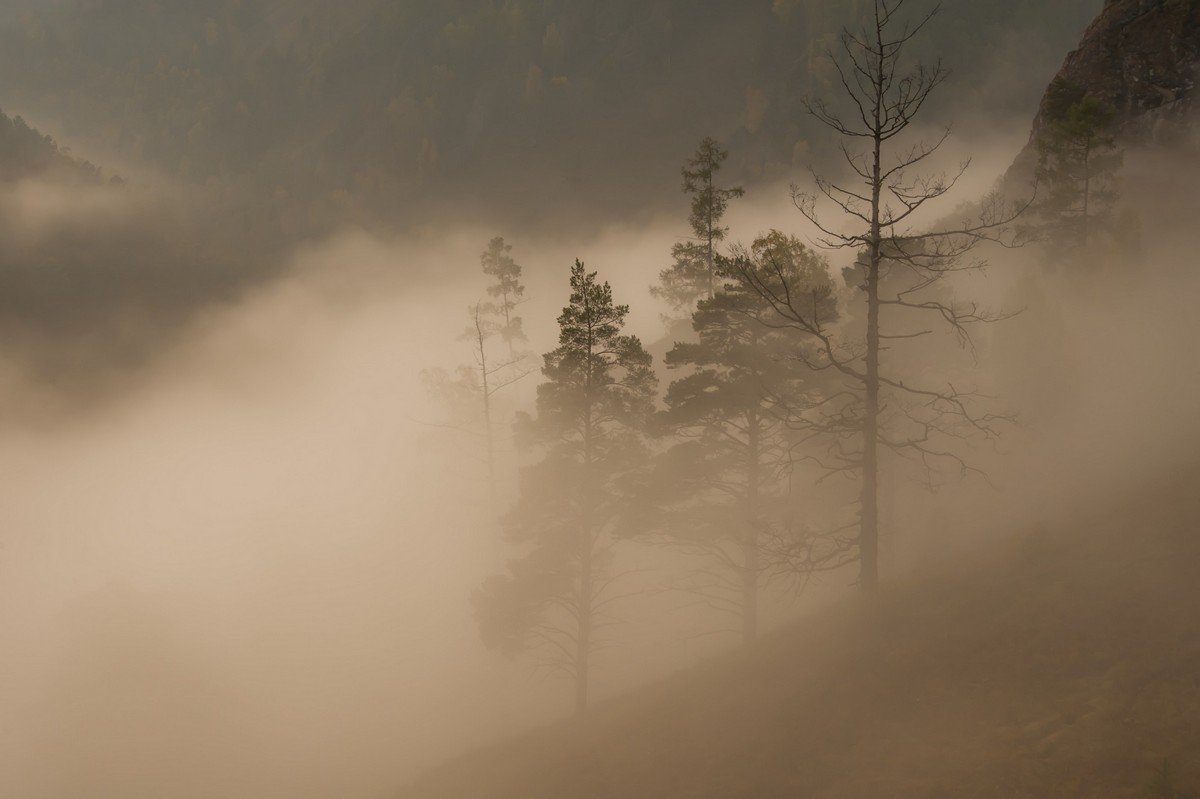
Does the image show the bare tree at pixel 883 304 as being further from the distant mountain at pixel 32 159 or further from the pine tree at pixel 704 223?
the distant mountain at pixel 32 159

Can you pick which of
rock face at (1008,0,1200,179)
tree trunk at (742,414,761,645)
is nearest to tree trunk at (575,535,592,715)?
tree trunk at (742,414,761,645)

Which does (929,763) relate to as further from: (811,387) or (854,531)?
(854,531)

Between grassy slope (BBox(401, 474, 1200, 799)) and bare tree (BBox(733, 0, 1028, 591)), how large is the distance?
2.12 meters

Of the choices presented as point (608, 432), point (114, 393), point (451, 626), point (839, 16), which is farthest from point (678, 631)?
point (839, 16)

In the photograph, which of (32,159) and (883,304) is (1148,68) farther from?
(32,159)

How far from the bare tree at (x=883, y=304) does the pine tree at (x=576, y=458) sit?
14.7 ft

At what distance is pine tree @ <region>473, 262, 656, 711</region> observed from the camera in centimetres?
2083

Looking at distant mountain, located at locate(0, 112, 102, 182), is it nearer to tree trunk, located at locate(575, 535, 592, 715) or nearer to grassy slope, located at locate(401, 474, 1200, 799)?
tree trunk, located at locate(575, 535, 592, 715)

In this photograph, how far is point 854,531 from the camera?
2848 centimetres

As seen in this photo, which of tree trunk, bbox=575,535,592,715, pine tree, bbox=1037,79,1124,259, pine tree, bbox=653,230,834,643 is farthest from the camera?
pine tree, bbox=1037,79,1124,259

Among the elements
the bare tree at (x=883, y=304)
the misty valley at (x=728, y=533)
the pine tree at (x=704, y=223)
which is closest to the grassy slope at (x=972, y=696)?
the misty valley at (x=728, y=533)

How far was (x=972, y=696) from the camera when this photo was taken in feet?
35.0

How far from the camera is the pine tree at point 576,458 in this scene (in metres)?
20.8

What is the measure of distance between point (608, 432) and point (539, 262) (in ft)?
457
